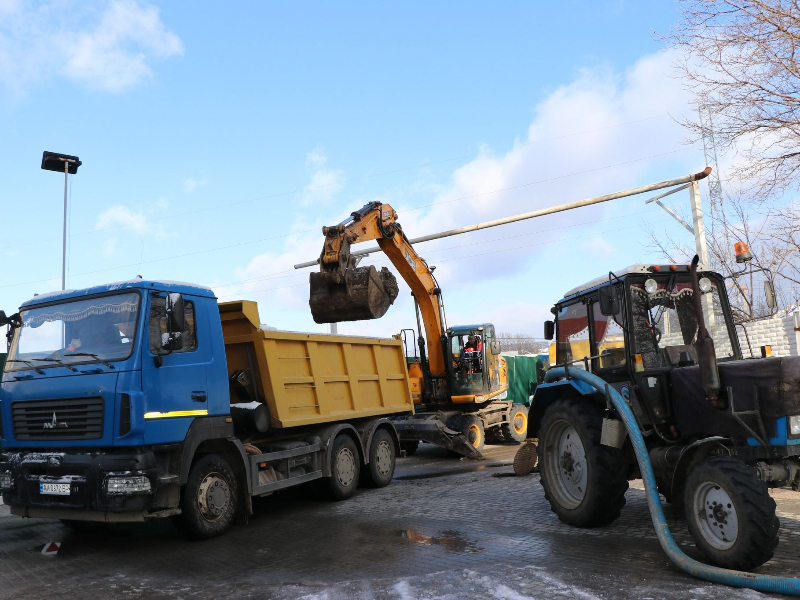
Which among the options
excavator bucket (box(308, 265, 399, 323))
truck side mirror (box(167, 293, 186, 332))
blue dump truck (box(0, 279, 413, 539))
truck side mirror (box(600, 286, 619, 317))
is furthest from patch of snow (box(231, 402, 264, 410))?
truck side mirror (box(600, 286, 619, 317))

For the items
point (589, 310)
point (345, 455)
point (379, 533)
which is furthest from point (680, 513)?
point (345, 455)

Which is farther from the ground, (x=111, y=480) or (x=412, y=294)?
(x=412, y=294)

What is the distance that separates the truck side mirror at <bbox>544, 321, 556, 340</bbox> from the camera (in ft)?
27.3

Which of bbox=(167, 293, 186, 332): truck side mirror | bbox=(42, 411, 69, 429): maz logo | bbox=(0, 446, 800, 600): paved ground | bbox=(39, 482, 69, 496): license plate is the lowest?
bbox=(0, 446, 800, 600): paved ground

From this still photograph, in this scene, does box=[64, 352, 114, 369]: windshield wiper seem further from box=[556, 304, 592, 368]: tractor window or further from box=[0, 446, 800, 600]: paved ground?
box=[556, 304, 592, 368]: tractor window

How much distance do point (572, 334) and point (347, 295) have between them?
11.4ft

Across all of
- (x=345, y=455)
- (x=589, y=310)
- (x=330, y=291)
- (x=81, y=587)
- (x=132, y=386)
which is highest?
(x=330, y=291)

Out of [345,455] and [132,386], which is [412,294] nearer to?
[345,455]

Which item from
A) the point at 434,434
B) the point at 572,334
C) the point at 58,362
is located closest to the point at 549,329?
the point at 572,334

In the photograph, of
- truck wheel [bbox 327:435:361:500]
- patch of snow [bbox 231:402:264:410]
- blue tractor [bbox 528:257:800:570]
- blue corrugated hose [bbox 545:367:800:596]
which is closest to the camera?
blue corrugated hose [bbox 545:367:800:596]

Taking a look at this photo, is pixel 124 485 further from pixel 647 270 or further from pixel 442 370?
pixel 442 370

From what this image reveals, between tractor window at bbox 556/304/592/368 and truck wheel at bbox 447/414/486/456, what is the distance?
6.65 metres

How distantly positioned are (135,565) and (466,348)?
968 centimetres

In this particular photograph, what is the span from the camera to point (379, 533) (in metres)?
7.32
